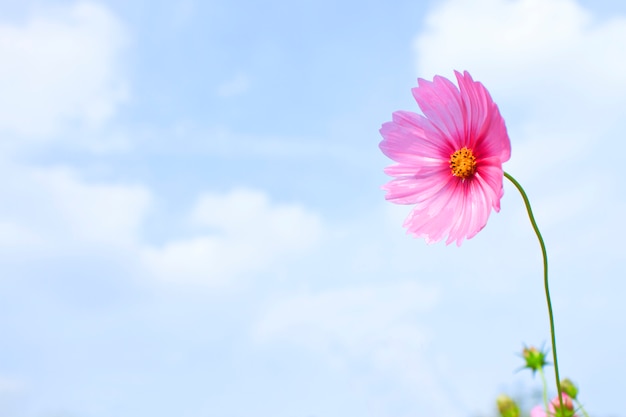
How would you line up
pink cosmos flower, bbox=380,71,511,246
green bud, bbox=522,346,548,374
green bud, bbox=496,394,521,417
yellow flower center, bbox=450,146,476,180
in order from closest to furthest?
pink cosmos flower, bbox=380,71,511,246, yellow flower center, bbox=450,146,476,180, green bud, bbox=522,346,548,374, green bud, bbox=496,394,521,417

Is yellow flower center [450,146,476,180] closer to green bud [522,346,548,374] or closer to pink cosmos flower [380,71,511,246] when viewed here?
pink cosmos flower [380,71,511,246]

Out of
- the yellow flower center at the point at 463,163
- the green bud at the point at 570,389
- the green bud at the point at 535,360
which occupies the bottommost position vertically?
the green bud at the point at 570,389

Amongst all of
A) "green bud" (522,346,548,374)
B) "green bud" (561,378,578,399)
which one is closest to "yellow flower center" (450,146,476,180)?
"green bud" (522,346,548,374)

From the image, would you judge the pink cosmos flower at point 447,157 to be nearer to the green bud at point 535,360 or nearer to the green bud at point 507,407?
the green bud at point 535,360

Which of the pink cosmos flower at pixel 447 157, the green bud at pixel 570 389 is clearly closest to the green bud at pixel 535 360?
the green bud at pixel 570 389

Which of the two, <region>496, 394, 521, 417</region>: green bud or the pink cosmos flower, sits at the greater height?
the pink cosmos flower

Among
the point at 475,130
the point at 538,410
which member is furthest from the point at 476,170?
the point at 538,410

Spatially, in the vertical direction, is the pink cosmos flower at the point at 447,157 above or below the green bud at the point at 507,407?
above

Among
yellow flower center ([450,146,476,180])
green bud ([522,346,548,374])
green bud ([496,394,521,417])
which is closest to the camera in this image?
yellow flower center ([450,146,476,180])

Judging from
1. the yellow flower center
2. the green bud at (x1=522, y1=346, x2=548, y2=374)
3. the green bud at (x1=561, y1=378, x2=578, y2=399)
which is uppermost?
the yellow flower center
